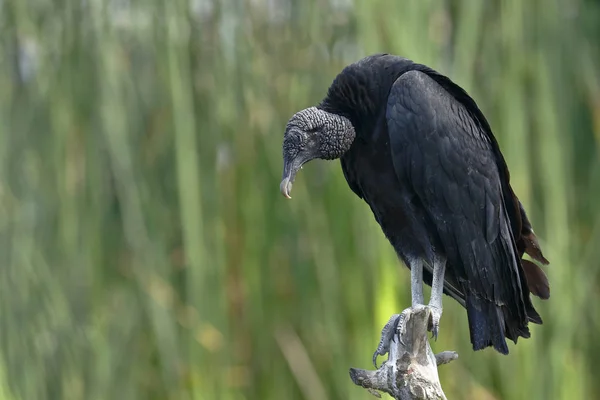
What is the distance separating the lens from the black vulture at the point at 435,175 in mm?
2123

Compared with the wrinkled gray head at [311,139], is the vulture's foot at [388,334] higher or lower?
lower

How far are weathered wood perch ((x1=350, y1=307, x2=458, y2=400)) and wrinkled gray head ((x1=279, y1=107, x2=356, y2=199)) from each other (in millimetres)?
412

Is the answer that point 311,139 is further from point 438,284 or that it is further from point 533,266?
point 533,266

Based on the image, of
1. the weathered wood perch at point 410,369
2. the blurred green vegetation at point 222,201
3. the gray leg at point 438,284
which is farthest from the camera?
the blurred green vegetation at point 222,201

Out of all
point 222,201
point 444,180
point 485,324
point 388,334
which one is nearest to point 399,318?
point 388,334

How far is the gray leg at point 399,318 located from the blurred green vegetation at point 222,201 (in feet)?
0.85

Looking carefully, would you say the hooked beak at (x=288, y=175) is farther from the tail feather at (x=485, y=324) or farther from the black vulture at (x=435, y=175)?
the tail feather at (x=485, y=324)

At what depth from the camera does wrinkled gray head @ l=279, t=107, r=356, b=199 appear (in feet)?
6.86

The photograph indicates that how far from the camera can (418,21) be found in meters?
2.58

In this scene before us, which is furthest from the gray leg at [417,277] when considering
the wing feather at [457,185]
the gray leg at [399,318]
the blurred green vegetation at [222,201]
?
the blurred green vegetation at [222,201]

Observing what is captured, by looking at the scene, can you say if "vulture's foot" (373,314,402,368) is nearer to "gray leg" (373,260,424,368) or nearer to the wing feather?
"gray leg" (373,260,424,368)

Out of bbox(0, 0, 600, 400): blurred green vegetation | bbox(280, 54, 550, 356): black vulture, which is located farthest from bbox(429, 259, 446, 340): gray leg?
bbox(0, 0, 600, 400): blurred green vegetation

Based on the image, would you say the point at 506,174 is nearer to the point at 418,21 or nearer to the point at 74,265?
the point at 418,21

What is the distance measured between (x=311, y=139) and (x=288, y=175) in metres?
0.11
